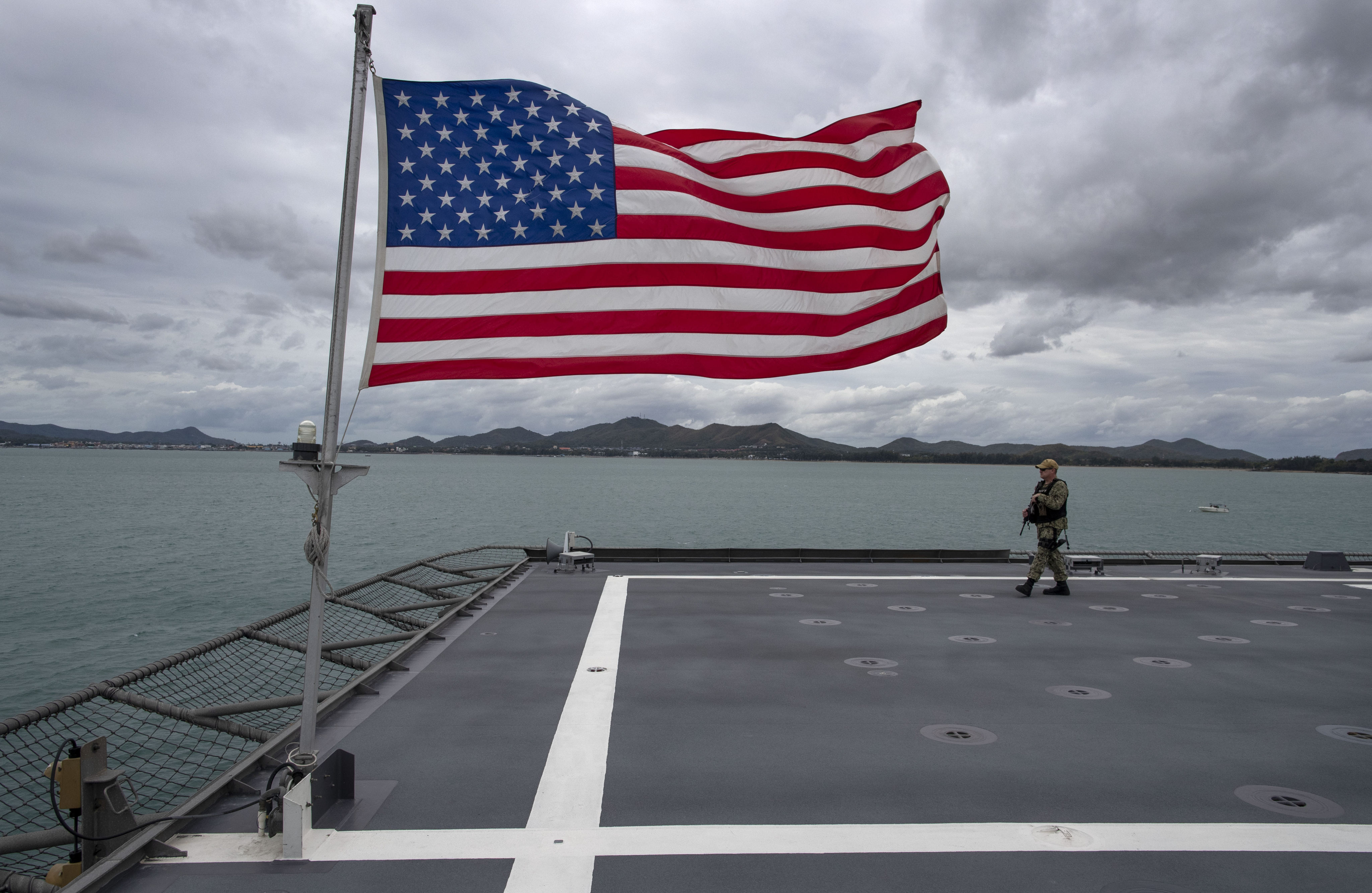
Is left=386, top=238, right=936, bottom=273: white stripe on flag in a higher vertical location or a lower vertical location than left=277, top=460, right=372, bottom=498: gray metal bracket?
higher

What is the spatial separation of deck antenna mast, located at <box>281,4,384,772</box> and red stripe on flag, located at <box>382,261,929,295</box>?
1.08m

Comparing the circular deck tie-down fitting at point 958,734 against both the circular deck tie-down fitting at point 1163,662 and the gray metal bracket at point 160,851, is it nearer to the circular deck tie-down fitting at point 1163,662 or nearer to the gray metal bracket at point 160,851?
the circular deck tie-down fitting at point 1163,662

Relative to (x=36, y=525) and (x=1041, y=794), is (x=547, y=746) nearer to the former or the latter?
(x=1041, y=794)

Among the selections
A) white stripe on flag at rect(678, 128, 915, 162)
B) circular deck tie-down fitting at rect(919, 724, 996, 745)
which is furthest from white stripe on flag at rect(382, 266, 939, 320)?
circular deck tie-down fitting at rect(919, 724, 996, 745)

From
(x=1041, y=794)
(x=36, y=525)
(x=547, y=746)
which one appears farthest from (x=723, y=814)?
(x=36, y=525)

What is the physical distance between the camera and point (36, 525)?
4459cm

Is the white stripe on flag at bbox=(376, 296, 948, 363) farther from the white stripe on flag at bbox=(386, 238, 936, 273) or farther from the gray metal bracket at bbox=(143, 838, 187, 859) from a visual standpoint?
the gray metal bracket at bbox=(143, 838, 187, 859)

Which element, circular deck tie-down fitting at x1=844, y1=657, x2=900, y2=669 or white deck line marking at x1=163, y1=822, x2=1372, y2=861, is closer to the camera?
white deck line marking at x1=163, y1=822, x2=1372, y2=861

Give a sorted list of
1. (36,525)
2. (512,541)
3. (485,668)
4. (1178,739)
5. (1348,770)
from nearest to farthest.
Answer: (1348,770), (1178,739), (485,668), (512,541), (36,525)

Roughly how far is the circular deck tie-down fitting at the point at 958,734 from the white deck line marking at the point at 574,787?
1944 mm

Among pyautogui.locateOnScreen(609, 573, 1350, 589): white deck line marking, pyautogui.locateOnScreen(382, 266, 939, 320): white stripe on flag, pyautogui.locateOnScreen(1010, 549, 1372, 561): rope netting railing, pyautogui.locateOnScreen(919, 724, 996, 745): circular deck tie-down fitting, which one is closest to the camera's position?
pyautogui.locateOnScreen(919, 724, 996, 745): circular deck tie-down fitting

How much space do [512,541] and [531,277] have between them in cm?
3689

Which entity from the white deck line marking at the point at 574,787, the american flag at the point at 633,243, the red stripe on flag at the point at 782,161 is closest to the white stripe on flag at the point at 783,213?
the american flag at the point at 633,243

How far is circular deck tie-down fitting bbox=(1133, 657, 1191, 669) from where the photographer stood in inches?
264
